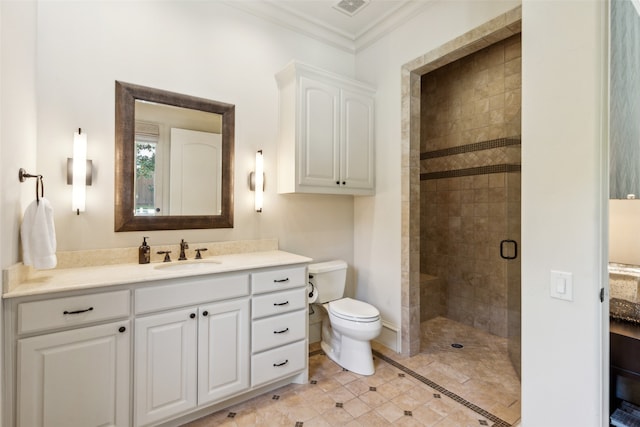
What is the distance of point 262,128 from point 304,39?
1.03m

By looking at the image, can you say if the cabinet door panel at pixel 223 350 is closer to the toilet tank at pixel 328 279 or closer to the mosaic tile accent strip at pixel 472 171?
the toilet tank at pixel 328 279

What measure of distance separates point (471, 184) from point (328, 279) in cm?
200

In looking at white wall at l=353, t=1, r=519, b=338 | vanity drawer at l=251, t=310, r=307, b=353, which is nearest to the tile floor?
vanity drawer at l=251, t=310, r=307, b=353

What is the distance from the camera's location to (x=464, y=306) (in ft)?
11.5

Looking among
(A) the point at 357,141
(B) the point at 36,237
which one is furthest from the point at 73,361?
(A) the point at 357,141

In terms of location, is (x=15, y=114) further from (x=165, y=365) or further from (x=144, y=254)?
(x=165, y=365)

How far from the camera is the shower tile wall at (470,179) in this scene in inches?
123

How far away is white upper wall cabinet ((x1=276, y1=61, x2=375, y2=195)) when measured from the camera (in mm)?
2553

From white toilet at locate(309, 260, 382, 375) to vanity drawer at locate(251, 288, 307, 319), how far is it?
0.41 m

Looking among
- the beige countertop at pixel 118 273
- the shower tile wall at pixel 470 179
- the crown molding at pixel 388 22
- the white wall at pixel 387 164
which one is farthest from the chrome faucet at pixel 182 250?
the shower tile wall at pixel 470 179

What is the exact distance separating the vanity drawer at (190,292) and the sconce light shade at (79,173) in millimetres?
759

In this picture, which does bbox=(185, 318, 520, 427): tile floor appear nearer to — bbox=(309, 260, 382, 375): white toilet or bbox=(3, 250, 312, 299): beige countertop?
bbox=(309, 260, 382, 375): white toilet

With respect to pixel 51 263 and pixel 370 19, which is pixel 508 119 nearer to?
pixel 370 19

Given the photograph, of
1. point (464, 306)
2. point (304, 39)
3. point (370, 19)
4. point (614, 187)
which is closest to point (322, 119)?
point (304, 39)
